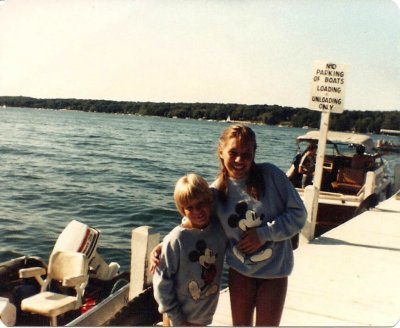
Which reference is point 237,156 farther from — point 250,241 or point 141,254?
point 141,254

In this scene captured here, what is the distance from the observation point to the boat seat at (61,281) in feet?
13.7

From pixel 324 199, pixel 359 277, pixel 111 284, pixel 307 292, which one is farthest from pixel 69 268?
pixel 324 199

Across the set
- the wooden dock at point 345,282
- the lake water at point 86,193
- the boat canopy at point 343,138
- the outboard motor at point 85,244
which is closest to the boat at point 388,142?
the boat canopy at point 343,138

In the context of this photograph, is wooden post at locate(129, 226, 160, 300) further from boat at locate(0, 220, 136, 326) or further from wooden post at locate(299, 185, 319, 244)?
wooden post at locate(299, 185, 319, 244)

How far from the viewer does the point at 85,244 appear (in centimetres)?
551

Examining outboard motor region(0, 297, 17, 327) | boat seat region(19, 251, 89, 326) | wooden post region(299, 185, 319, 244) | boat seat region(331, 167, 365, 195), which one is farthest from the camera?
boat seat region(331, 167, 365, 195)

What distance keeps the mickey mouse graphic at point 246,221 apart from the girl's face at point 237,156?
0.17 meters

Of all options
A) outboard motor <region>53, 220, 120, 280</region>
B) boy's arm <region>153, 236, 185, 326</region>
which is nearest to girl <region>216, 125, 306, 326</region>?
boy's arm <region>153, 236, 185, 326</region>

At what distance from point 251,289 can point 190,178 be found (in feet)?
2.37

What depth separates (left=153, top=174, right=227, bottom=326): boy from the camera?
247 centimetres

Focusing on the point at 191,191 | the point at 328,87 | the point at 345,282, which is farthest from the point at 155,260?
the point at 328,87

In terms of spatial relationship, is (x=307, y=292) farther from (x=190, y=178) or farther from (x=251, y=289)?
(x=190, y=178)

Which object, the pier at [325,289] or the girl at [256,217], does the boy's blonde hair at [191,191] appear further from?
the pier at [325,289]

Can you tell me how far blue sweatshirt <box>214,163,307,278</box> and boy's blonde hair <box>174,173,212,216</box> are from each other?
0.13 m
